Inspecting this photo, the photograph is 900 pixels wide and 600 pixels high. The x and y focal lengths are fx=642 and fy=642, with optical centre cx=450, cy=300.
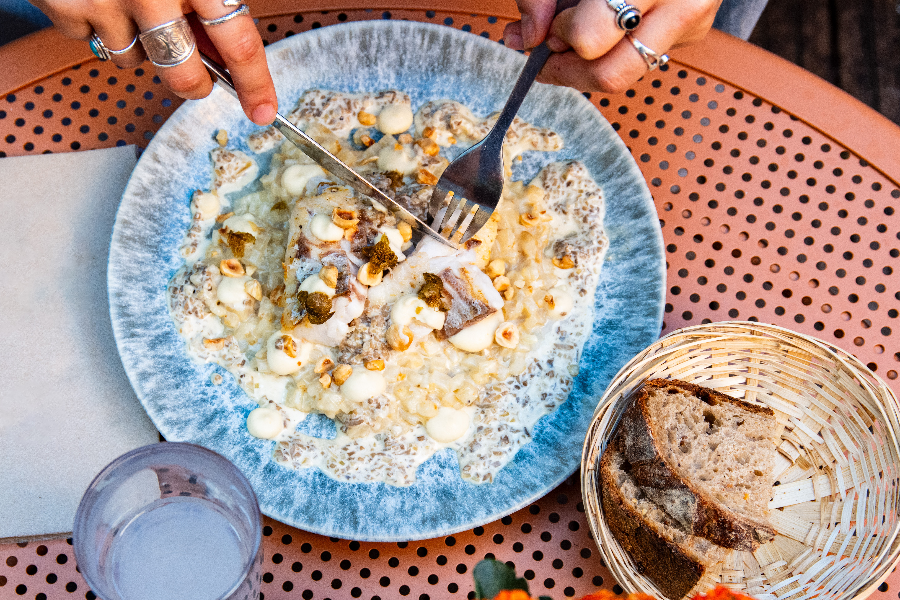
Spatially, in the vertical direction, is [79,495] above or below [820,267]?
below

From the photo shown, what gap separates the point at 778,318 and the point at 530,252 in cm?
66

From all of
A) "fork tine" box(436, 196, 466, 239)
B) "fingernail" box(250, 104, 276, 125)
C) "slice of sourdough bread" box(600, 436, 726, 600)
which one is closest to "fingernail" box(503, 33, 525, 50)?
"fork tine" box(436, 196, 466, 239)

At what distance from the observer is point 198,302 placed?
1580 mm

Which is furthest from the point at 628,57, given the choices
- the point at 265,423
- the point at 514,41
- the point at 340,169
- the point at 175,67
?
the point at 265,423

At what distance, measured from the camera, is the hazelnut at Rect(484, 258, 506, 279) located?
1.64 meters

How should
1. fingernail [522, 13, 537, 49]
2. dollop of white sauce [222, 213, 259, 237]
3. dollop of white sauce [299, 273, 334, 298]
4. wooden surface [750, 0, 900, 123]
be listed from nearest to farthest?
fingernail [522, 13, 537, 49]
dollop of white sauce [299, 273, 334, 298]
dollop of white sauce [222, 213, 259, 237]
wooden surface [750, 0, 900, 123]

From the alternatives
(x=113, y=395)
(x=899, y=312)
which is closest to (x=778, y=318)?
(x=899, y=312)

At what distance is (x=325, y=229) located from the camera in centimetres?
153

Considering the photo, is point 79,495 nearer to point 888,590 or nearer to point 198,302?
point 198,302

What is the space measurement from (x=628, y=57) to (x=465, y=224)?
1.73 feet

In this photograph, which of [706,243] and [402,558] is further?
[706,243]

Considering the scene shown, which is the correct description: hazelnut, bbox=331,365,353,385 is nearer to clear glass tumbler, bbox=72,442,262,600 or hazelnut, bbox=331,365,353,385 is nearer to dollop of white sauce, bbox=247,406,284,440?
dollop of white sauce, bbox=247,406,284,440

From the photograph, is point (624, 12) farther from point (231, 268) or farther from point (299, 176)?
point (231, 268)

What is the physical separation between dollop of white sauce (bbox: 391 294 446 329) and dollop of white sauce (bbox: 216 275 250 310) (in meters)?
0.37
